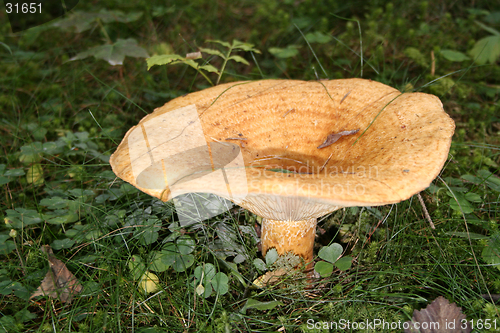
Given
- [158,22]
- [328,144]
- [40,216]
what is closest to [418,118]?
[328,144]

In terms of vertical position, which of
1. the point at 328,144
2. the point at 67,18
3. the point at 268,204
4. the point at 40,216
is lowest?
the point at 40,216

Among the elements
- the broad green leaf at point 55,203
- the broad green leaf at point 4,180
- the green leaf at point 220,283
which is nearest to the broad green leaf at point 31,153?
the broad green leaf at point 4,180

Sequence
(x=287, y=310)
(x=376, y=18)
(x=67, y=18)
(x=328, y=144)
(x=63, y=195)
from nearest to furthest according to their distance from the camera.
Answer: (x=287, y=310)
(x=328, y=144)
(x=63, y=195)
(x=67, y=18)
(x=376, y=18)

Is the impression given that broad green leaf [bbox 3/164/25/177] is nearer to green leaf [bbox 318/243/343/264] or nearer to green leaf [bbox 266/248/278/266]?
green leaf [bbox 266/248/278/266]

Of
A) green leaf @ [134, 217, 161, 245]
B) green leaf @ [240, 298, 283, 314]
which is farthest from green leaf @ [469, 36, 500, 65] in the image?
green leaf @ [134, 217, 161, 245]

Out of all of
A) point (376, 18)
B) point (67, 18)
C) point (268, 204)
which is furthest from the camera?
point (376, 18)

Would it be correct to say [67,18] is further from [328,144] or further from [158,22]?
[328,144]
